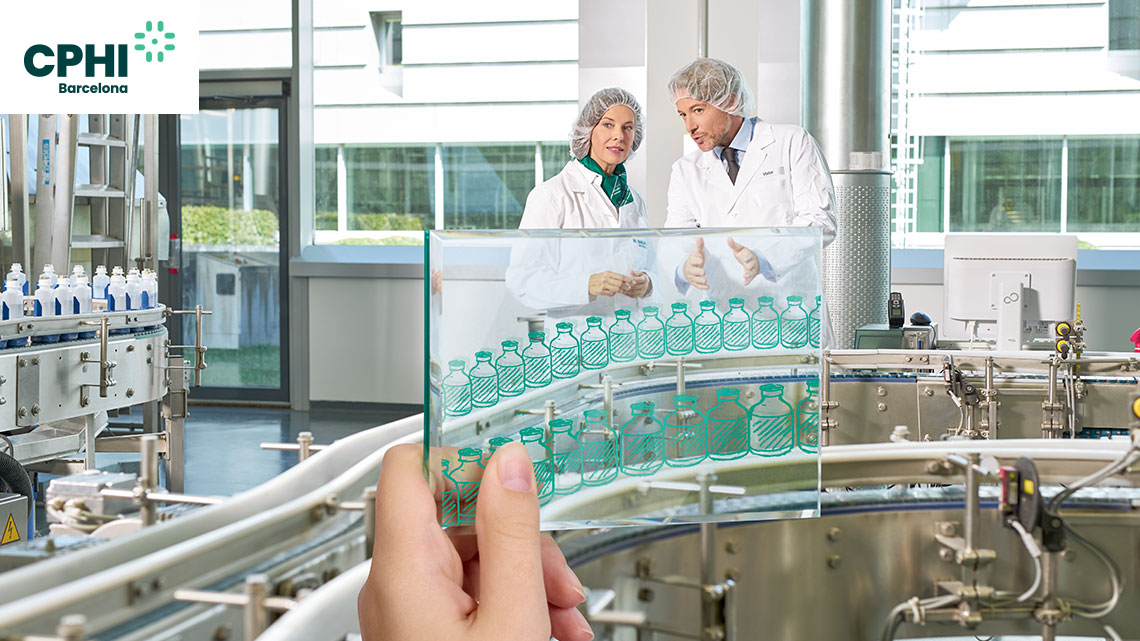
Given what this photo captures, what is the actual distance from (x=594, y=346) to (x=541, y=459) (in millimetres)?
101

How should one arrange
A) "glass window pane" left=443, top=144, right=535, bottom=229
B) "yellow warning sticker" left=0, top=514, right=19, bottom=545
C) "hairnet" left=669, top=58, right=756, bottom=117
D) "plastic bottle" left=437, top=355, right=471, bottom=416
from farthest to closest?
"glass window pane" left=443, top=144, right=535, bottom=229, "hairnet" left=669, top=58, right=756, bottom=117, "yellow warning sticker" left=0, top=514, right=19, bottom=545, "plastic bottle" left=437, top=355, right=471, bottom=416

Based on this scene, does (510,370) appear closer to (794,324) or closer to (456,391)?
(456,391)

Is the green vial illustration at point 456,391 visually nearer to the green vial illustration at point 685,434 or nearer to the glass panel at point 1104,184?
the green vial illustration at point 685,434

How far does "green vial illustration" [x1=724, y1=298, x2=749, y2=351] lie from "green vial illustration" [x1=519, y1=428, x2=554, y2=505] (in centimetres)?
17

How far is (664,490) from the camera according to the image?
2.47 feet

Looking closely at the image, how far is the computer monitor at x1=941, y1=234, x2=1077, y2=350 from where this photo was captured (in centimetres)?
372

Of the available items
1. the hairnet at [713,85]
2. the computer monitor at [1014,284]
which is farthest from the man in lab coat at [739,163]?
the computer monitor at [1014,284]

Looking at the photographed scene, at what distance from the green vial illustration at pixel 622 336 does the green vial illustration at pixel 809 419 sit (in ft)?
0.45

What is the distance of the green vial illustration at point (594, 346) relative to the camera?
2.50ft

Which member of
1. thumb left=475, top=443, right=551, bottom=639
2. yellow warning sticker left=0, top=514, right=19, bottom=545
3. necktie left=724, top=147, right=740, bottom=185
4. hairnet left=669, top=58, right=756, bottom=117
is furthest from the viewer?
necktie left=724, top=147, right=740, bottom=185

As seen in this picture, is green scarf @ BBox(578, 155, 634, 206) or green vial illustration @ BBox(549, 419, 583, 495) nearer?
green vial illustration @ BBox(549, 419, 583, 495)

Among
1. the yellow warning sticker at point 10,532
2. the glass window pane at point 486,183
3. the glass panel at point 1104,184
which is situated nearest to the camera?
the yellow warning sticker at point 10,532

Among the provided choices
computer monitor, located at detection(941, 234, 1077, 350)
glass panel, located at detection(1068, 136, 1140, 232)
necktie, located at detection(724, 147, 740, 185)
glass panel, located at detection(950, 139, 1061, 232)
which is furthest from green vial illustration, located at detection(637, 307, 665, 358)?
glass panel, located at detection(1068, 136, 1140, 232)

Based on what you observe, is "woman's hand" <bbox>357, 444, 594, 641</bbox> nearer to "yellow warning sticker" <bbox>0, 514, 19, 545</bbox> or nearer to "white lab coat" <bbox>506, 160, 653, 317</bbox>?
"white lab coat" <bbox>506, 160, 653, 317</bbox>
